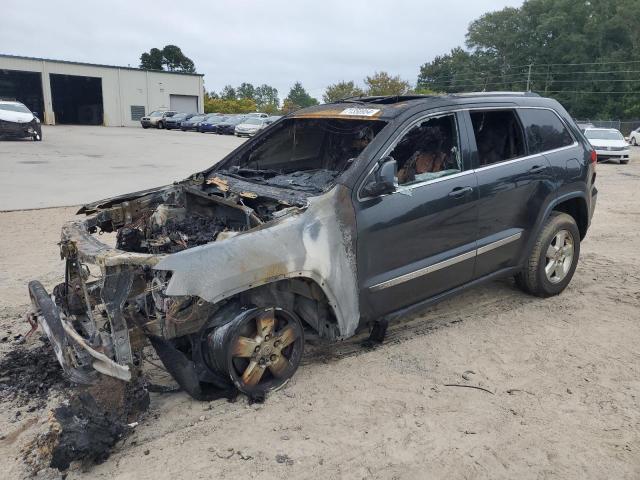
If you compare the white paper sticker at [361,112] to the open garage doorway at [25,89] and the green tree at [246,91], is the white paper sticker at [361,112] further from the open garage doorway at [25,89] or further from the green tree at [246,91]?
the green tree at [246,91]

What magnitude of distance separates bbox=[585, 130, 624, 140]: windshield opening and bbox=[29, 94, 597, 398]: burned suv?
1803 centimetres

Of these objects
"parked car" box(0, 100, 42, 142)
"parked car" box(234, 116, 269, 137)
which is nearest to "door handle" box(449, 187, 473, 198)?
"parked car" box(0, 100, 42, 142)

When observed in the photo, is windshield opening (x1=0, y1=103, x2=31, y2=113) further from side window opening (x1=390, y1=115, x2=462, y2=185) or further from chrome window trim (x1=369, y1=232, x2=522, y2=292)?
chrome window trim (x1=369, y1=232, x2=522, y2=292)

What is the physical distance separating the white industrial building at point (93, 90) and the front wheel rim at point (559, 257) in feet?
150

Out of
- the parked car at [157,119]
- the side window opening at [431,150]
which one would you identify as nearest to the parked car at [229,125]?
the parked car at [157,119]

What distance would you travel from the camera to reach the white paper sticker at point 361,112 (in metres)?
4.23

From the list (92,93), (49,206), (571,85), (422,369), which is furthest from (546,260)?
(571,85)

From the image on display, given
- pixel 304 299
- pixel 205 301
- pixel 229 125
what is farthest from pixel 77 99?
pixel 205 301

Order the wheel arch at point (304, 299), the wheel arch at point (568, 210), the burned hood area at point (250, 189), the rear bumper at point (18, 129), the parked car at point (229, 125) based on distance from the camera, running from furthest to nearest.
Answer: the parked car at point (229, 125) → the rear bumper at point (18, 129) → the wheel arch at point (568, 210) → the burned hood area at point (250, 189) → the wheel arch at point (304, 299)

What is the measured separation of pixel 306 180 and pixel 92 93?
4980 cm

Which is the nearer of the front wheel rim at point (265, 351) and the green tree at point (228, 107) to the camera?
the front wheel rim at point (265, 351)

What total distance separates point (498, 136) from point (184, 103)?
50.0m

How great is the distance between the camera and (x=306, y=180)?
4.25 metres

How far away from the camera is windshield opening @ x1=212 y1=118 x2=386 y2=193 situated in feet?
15.0
